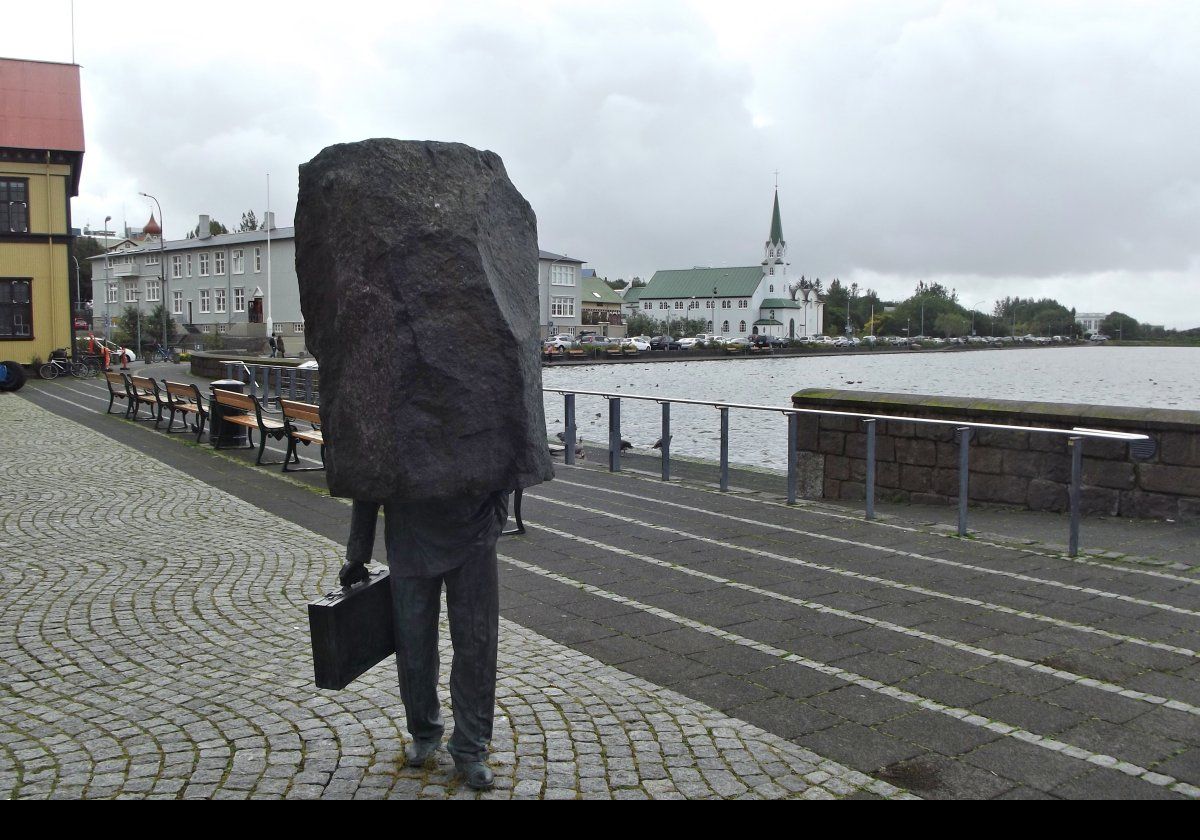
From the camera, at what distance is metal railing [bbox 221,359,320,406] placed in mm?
23312

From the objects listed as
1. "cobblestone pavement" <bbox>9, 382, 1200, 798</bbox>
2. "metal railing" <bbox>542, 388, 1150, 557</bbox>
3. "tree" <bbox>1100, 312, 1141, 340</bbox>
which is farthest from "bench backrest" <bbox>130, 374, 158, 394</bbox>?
"tree" <bbox>1100, 312, 1141, 340</bbox>

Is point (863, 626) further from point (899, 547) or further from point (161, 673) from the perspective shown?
point (161, 673)

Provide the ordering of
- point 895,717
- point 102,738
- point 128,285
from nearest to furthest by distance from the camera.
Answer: point 102,738
point 895,717
point 128,285

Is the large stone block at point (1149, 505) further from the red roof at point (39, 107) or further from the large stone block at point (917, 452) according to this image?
the red roof at point (39, 107)

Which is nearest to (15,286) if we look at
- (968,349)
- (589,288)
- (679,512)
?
(679,512)

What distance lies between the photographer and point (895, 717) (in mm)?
4824

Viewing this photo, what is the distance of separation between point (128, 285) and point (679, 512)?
329ft

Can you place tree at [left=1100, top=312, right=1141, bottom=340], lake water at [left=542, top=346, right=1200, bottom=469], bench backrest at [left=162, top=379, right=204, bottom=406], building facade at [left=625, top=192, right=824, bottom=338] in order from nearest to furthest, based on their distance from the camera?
1. lake water at [left=542, top=346, right=1200, bottom=469]
2. bench backrest at [left=162, top=379, right=204, bottom=406]
3. building facade at [left=625, top=192, right=824, bottom=338]
4. tree at [left=1100, top=312, right=1141, bottom=340]

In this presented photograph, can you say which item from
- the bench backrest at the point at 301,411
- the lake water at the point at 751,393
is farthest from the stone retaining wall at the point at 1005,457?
the bench backrest at the point at 301,411

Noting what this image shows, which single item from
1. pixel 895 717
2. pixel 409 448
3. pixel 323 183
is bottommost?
pixel 895 717

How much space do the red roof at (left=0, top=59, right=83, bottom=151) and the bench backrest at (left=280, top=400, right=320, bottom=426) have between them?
30.0 metres

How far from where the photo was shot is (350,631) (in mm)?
4055

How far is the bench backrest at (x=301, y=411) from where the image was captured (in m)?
12.4

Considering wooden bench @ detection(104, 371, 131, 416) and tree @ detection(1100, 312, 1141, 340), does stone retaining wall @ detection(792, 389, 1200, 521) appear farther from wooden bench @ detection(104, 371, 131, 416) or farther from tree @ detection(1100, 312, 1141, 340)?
tree @ detection(1100, 312, 1141, 340)
